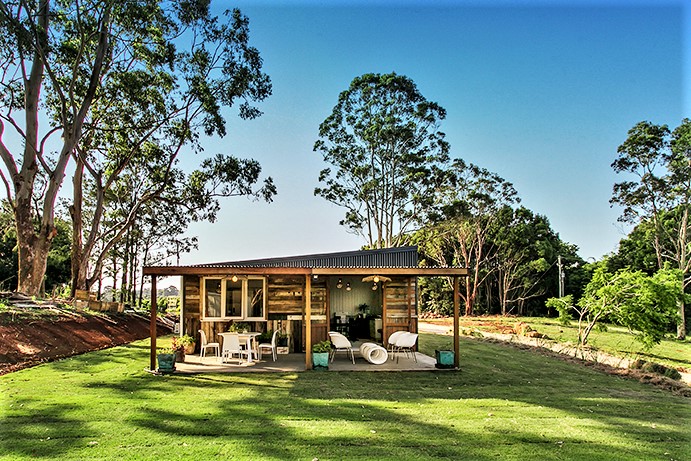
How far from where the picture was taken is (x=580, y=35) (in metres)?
5.22

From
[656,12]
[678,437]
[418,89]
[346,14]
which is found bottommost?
[678,437]

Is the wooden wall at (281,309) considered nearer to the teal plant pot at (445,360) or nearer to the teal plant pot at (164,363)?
the teal plant pot at (164,363)

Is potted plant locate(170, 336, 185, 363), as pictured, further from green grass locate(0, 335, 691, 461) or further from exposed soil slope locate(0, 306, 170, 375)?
exposed soil slope locate(0, 306, 170, 375)

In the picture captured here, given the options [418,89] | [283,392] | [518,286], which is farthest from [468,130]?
[283,392]

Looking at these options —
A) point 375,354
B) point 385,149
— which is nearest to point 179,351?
point 375,354

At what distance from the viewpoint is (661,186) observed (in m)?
23.8

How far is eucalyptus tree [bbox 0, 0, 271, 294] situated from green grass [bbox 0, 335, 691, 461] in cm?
908

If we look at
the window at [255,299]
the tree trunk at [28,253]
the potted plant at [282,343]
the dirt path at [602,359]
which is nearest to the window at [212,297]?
the window at [255,299]

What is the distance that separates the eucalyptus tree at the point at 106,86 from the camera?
15.5 metres

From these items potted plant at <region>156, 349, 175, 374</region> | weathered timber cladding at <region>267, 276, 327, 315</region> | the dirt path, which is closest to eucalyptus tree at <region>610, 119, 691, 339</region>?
the dirt path

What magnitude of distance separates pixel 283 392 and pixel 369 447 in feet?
9.26

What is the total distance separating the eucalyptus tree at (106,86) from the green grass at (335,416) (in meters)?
9.08

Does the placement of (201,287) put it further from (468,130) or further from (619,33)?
(468,130)

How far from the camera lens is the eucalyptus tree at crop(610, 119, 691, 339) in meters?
22.5
